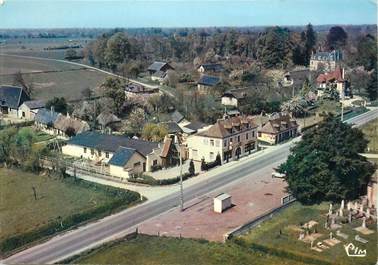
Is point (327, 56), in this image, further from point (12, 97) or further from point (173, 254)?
point (173, 254)

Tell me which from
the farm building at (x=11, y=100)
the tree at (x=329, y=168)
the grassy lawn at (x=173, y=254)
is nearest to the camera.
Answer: the grassy lawn at (x=173, y=254)

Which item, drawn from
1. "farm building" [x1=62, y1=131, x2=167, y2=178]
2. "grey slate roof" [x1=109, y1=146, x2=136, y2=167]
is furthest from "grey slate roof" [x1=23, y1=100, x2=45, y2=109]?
"grey slate roof" [x1=109, y1=146, x2=136, y2=167]

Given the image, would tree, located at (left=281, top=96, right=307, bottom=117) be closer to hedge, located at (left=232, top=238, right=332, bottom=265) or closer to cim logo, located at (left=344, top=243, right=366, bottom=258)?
cim logo, located at (left=344, top=243, right=366, bottom=258)

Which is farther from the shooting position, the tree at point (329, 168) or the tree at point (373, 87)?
the tree at point (373, 87)

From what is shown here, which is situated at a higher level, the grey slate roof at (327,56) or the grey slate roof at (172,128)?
the grey slate roof at (327,56)

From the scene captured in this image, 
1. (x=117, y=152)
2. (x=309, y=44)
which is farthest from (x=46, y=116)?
(x=309, y=44)

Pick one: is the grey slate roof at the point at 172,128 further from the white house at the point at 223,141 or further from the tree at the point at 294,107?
the tree at the point at 294,107

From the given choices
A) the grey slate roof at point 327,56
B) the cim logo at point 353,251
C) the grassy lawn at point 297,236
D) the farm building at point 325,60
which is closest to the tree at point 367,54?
the grey slate roof at point 327,56
